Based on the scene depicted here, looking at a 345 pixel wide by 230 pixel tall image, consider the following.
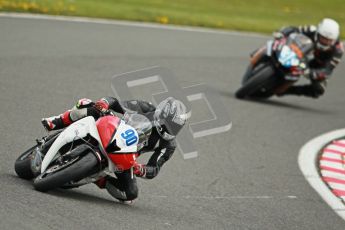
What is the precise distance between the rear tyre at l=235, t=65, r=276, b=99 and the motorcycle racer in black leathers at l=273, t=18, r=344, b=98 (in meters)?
0.53

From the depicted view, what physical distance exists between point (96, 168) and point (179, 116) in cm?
86

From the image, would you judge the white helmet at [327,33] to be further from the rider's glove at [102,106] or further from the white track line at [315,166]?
the rider's glove at [102,106]

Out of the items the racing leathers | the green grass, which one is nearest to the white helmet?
the racing leathers

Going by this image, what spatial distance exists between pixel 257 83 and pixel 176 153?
390 centimetres

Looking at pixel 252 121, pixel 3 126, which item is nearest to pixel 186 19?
pixel 252 121

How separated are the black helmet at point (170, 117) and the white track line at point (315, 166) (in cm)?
232

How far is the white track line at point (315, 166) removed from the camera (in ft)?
29.5

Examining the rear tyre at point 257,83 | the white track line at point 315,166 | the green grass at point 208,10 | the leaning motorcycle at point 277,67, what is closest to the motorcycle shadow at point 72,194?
the white track line at point 315,166

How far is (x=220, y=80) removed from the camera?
48.6ft

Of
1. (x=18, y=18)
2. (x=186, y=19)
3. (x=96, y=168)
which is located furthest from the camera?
(x=186, y=19)

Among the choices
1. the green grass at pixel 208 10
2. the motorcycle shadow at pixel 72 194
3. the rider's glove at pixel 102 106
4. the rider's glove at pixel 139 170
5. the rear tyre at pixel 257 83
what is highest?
the rider's glove at pixel 102 106

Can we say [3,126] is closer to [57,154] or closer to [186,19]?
[57,154]

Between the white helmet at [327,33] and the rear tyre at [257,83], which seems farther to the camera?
the white helmet at [327,33]

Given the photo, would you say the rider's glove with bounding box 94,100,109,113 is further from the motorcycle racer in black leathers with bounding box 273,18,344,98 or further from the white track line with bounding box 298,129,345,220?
the motorcycle racer in black leathers with bounding box 273,18,344,98
